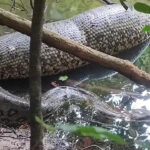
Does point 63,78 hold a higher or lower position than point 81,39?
lower

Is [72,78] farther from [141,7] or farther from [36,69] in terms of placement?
[141,7]

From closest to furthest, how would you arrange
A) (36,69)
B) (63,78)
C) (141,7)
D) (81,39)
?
1. (141,7)
2. (36,69)
3. (63,78)
4. (81,39)

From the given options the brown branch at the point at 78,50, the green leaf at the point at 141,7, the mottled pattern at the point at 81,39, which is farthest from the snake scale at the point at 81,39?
the green leaf at the point at 141,7

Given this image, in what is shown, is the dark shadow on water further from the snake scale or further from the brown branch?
the brown branch

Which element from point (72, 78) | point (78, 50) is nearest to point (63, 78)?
point (72, 78)

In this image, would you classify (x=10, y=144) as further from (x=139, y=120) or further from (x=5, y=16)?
(x=139, y=120)

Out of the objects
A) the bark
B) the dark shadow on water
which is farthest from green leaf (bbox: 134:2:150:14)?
the dark shadow on water
